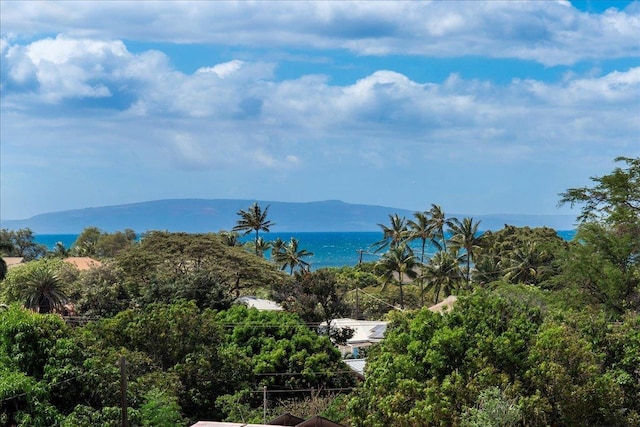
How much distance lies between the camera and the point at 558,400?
23.1 m

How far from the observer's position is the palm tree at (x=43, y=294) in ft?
166

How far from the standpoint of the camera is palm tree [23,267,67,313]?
50625mm

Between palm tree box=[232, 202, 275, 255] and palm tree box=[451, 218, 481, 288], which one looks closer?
palm tree box=[451, 218, 481, 288]

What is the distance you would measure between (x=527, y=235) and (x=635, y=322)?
171 ft

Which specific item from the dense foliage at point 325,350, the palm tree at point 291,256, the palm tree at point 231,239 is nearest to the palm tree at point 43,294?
the dense foliage at point 325,350

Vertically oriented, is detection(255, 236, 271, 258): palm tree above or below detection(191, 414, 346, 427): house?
above

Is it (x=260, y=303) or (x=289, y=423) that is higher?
(x=260, y=303)

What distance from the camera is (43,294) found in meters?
50.8

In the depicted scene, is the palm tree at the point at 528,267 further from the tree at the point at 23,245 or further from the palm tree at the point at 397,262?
the tree at the point at 23,245

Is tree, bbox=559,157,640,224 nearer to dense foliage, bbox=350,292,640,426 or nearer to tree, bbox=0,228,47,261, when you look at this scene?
dense foliage, bbox=350,292,640,426

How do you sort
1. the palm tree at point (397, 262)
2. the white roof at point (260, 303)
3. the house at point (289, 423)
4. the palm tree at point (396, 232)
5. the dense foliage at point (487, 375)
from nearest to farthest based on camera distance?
the house at point (289, 423)
the dense foliage at point (487, 375)
the white roof at point (260, 303)
the palm tree at point (397, 262)
the palm tree at point (396, 232)

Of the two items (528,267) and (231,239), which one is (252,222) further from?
(528,267)

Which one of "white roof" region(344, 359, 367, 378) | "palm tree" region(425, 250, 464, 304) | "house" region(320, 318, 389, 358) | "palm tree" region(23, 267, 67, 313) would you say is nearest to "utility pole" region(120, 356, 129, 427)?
"white roof" region(344, 359, 367, 378)

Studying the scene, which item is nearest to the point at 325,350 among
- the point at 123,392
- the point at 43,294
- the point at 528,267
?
the point at 123,392
